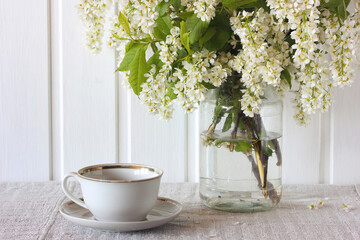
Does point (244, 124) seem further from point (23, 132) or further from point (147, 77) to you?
point (23, 132)

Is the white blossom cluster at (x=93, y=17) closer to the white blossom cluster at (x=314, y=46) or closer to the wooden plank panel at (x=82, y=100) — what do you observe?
the wooden plank panel at (x=82, y=100)

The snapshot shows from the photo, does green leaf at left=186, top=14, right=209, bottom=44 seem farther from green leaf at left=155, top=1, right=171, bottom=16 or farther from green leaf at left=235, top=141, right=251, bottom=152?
green leaf at left=235, top=141, right=251, bottom=152

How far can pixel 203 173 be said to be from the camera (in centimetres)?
101

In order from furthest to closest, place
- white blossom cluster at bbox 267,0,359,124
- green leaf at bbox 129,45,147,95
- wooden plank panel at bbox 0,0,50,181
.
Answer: wooden plank panel at bbox 0,0,50,181
green leaf at bbox 129,45,147,95
white blossom cluster at bbox 267,0,359,124

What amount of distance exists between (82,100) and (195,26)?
47 centimetres

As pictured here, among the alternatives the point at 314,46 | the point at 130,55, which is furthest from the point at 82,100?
the point at 314,46

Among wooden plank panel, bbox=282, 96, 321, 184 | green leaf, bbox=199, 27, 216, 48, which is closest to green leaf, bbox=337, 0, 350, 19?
green leaf, bbox=199, 27, 216, 48

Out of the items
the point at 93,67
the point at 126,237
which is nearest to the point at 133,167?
the point at 126,237

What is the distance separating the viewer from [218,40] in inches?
33.3

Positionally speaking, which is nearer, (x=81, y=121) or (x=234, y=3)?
(x=234, y=3)

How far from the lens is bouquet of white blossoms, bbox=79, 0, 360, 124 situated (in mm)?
782

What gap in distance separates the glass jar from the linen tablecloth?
32 millimetres

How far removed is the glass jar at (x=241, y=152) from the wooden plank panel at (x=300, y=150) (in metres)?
0.19

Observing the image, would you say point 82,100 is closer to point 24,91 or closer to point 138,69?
point 24,91
